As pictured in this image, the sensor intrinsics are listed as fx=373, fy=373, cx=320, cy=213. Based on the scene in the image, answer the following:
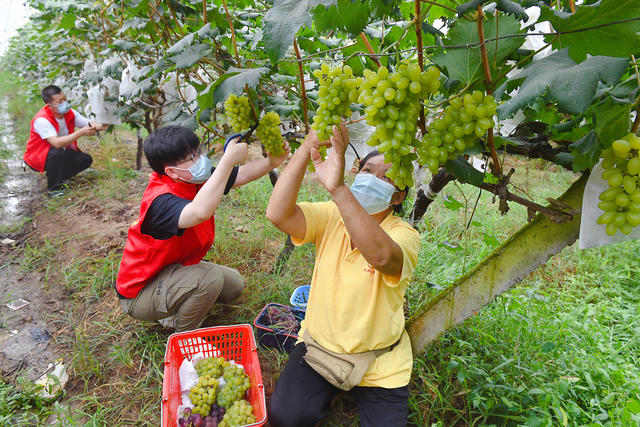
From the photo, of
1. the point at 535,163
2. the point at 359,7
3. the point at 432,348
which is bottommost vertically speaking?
the point at 535,163

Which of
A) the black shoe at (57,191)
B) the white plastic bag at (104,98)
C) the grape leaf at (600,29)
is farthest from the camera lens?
the black shoe at (57,191)

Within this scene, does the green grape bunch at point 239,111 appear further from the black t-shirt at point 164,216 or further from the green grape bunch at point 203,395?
the green grape bunch at point 203,395

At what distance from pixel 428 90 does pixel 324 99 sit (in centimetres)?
28

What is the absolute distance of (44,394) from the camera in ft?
6.44

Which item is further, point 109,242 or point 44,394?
point 109,242

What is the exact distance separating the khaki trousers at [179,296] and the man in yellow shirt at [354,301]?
69 cm

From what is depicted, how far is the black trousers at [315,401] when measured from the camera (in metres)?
1.59

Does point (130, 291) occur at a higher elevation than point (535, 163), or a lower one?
higher

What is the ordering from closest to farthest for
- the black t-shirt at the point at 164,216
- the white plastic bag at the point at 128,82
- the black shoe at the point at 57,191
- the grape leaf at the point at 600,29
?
the grape leaf at the point at 600,29
the black t-shirt at the point at 164,216
the white plastic bag at the point at 128,82
the black shoe at the point at 57,191

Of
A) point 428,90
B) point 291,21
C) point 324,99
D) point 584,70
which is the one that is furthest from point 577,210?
point 291,21

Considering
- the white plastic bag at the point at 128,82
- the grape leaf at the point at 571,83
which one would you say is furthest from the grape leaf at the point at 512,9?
the white plastic bag at the point at 128,82

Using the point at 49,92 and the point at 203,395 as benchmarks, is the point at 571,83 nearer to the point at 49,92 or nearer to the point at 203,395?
the point at 203,395

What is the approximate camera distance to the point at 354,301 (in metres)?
1.61

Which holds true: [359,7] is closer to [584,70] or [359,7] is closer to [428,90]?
[428,90]
